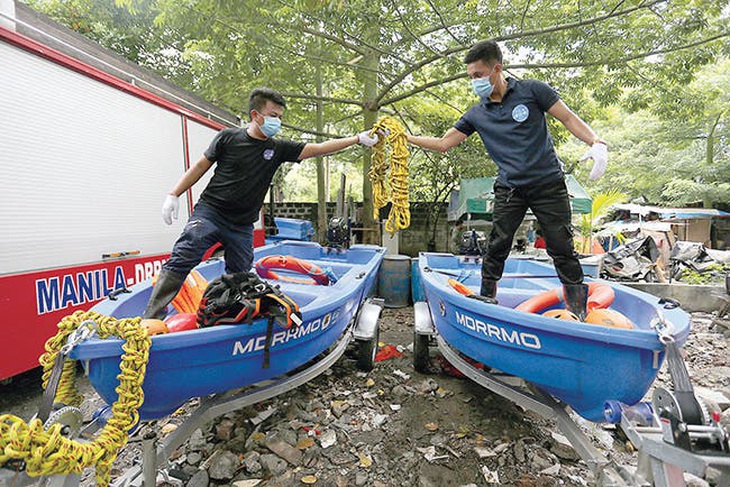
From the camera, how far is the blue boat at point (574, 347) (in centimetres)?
174

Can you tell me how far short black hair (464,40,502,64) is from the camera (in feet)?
8.30

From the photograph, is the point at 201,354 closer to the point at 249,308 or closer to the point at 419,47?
the point at 249,308

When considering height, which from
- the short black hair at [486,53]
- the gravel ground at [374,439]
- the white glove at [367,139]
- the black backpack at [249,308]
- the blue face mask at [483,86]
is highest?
the short black hair at [486,53]

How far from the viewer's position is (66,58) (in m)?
2.82

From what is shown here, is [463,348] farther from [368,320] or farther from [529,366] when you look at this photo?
[368,320]

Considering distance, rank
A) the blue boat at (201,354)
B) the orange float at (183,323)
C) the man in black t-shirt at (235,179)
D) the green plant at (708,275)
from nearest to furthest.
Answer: the blue boat at (201,354) < the orange float at (183,323) < the man in black t-shirt at (235,179) < the green plant at (708,275)

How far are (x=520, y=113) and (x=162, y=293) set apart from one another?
9.06 feet

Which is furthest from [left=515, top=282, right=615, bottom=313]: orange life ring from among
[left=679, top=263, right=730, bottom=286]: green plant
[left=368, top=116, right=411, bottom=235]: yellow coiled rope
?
[left=679, top=263, right=730, bottom=286]: green plant

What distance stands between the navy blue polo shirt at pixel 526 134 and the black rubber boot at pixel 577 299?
0.78m

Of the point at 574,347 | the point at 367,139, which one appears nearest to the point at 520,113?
the point at 367,139

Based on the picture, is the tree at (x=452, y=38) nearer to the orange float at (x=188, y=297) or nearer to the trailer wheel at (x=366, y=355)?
the orange float at (x=188, y=297)

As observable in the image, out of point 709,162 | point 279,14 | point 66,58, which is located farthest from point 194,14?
point 709,162

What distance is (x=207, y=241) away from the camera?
8.57 ft

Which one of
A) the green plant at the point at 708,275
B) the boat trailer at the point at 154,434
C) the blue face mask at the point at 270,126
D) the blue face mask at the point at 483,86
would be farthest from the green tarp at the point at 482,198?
the boat trailer at the point at 154,434
